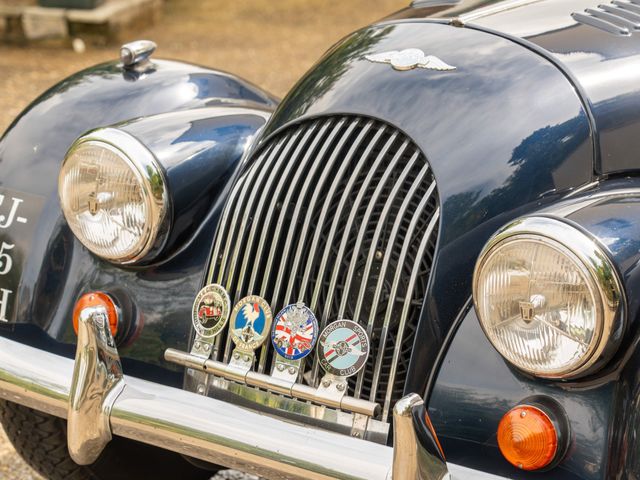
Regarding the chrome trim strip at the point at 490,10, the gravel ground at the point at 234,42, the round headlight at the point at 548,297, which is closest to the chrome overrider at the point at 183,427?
the round headlight at the point at 548,297

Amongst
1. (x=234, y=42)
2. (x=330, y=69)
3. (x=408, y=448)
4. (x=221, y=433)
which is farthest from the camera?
(x=234, y=42)

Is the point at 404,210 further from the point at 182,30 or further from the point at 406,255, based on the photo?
the point at 182,30

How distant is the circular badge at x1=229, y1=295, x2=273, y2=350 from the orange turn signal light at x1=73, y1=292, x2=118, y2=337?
306 millimetres

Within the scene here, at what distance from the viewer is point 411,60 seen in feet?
7.55

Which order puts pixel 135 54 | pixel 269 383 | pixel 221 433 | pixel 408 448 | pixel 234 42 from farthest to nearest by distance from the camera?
pixel 234 42 → pixel 135 54 → pixel 269 383 → pixel 221 433 → pixel 408 448

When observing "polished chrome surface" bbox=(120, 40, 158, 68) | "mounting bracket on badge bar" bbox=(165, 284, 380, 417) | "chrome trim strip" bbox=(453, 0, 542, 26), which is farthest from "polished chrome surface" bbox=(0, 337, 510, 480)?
"chrome trim strip" bbox=(453, 0, 542, 26)

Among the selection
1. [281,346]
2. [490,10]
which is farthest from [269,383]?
[490,10]

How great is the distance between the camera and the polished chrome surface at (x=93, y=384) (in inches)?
80.5

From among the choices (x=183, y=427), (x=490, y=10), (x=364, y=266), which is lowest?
(x=183, y=427)

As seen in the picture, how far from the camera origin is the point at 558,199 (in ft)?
6.72

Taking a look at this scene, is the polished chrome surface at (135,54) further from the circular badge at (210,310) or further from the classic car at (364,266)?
the circular badge at (210,310)

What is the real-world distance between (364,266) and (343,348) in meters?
0.18

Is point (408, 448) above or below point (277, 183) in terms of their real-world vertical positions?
below

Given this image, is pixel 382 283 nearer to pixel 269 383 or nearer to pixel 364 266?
pixel 364 266
